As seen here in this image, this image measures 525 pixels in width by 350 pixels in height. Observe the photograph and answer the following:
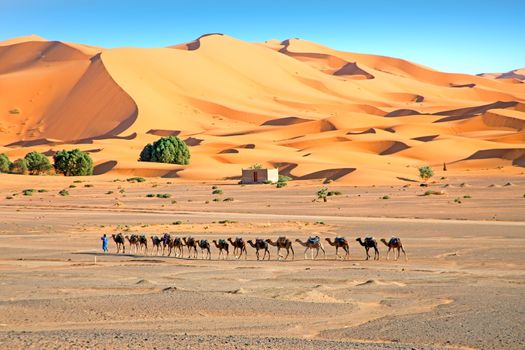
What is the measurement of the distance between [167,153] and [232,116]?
55.8m

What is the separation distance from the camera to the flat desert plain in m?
12.3

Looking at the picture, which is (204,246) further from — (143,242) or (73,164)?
(73,164)

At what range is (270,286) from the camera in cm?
1783

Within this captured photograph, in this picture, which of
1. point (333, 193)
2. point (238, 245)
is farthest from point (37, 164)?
point (238, 245)

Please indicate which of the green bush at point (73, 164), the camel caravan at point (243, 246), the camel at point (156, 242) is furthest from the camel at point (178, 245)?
the green bush at point (73, 164)

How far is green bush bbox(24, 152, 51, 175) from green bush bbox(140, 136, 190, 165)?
36.2ft

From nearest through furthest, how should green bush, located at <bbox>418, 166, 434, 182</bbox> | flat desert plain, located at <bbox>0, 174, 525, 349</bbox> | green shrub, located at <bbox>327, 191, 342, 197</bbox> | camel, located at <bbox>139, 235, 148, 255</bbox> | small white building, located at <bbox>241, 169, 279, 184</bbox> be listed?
flat desert plain, located at <bbox>0, 174, 525, 349</bbox> → camel, located at <bbox>139, 235, 148, 255</bbox> → green shrub, located at <bbox>327, 191, 342, 197</bbox> → green bush, located at <bbox>418, 166, 434, 182</bbox> → small white building, located at <bbox>241, 169, 279, 184</bbox>

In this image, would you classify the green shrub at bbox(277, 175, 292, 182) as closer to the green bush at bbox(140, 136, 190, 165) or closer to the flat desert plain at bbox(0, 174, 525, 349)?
the green bush at bbox(140, 136, 190, 165)

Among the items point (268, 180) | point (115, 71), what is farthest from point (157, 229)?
point (115, 71)

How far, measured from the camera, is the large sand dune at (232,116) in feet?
291

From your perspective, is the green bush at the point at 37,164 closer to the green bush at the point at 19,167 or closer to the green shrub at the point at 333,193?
the green bush at the point at 19,167

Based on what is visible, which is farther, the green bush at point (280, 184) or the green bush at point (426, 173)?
the green bush at point (426, 173)

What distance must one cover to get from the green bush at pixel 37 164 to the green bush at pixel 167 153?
11.0 metres

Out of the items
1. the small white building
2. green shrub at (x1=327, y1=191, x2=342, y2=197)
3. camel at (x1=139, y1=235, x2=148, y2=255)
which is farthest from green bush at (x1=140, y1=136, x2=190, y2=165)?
camel at (x1=139, y1=235, x2=148, y2=255)
